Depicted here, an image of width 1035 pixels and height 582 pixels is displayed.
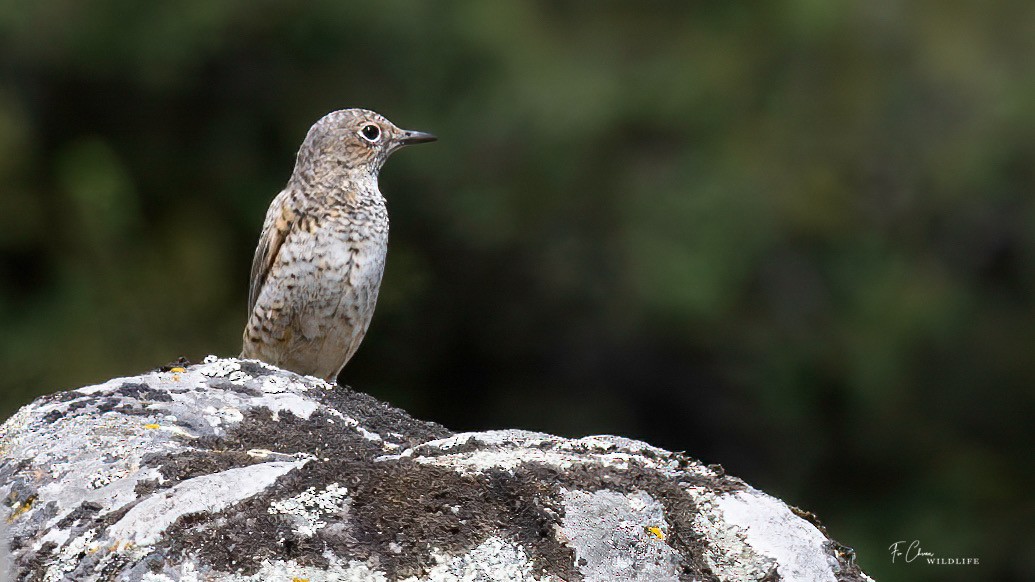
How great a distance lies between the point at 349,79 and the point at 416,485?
7.48 metres

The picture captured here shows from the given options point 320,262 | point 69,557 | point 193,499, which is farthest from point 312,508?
point 320,262

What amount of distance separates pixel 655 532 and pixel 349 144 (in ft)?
9.37

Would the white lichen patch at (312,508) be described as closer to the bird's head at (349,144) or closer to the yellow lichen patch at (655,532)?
the yellow lichen patch at (655,532)

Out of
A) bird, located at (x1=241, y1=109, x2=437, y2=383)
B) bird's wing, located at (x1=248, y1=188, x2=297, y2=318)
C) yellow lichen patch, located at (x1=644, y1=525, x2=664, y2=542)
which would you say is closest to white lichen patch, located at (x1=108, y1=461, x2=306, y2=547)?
yellow lichen patch, located at (x1=644, y1=525, x2=664, y2=542)

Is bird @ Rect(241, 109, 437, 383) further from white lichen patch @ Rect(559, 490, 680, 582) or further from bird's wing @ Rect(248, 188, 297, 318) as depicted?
white lichen patch @ Rect(559, 490, 680, 582)

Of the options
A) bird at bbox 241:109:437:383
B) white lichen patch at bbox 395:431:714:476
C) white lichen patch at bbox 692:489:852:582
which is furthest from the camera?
bird at bbox 241:109:437:383

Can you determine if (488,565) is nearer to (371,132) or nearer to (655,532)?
(655,532)

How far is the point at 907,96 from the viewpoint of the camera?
1184 cm

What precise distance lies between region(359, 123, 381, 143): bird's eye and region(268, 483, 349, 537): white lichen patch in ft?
9.13

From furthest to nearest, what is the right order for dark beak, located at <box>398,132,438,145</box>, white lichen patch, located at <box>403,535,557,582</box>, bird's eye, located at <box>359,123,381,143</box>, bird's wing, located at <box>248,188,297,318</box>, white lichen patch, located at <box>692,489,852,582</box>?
dark beak, located at <box>398,132,438,145</box> → bird's eye, located at <box>359,123,381,143</box> → bird's wing, located at <box>248,188,297,318</box> → white lichen patch, located at <box>692,489,852,582</box> → white lichen patch, located at <box>403,535,557,582</box>

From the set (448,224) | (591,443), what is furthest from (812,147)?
(591,443)

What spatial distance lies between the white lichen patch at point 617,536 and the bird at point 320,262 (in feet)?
7.38

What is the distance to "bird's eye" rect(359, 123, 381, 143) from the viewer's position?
5.07 metres

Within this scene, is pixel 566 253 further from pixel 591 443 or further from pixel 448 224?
pixel 591 443
